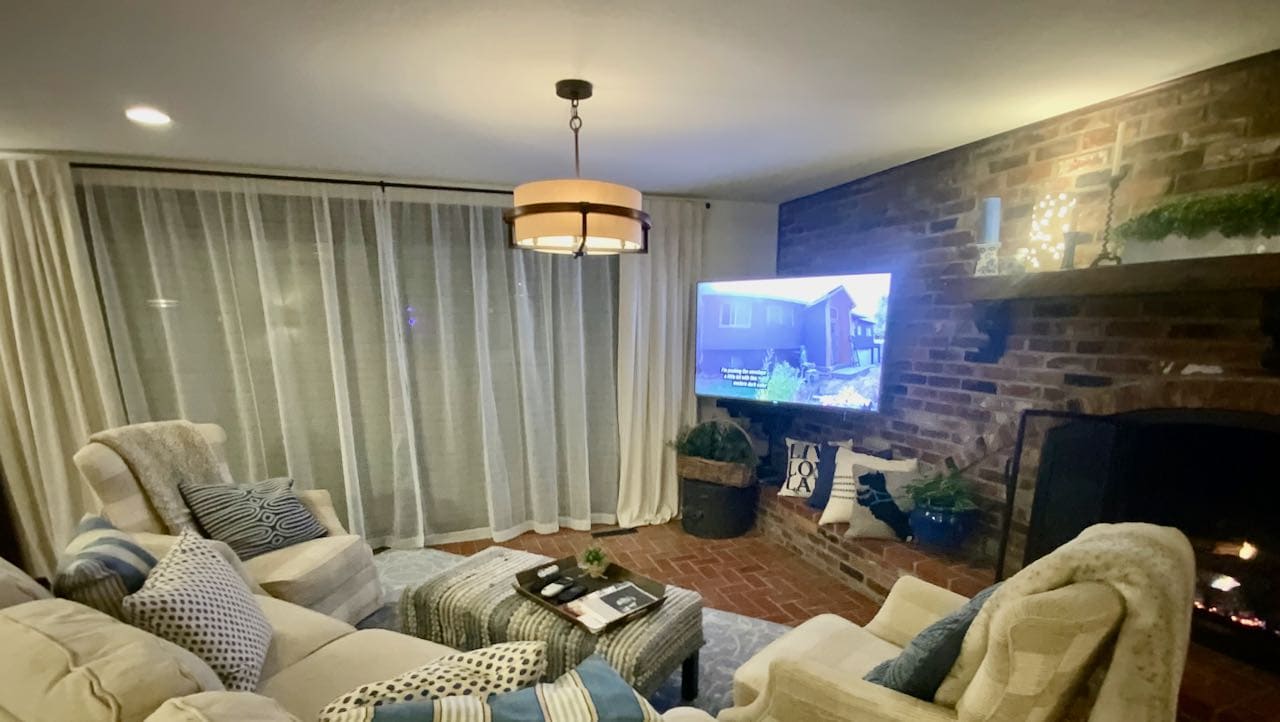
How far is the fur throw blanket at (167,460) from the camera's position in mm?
2107

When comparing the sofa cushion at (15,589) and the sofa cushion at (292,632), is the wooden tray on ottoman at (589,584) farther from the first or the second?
the sofa cushion at (15,589)

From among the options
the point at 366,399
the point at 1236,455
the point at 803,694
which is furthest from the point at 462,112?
the point at 1236,455

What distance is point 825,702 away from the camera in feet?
3.96

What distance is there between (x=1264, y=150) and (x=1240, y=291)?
1.44 feet

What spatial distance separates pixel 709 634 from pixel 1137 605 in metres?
1.70

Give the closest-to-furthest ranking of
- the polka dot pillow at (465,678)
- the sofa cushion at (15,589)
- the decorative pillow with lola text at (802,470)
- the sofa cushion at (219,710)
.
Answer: the sofa cushion at (219,710)
the polka dot pillow at (465,678)
the sofa cushion at (15,589)
the decorative pillow with lola text at (802,470)

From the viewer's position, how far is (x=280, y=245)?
2900 mm

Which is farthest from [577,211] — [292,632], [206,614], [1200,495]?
[1200,495]

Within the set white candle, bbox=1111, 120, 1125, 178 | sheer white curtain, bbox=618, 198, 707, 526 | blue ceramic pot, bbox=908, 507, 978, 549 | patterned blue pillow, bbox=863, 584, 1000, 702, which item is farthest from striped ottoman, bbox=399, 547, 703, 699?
white candle, bbox=1111, 120, 1125, 178

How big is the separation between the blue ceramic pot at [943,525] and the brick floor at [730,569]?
0.43 m

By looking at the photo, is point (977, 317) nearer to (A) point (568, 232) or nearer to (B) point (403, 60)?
(A) point (568, 232)

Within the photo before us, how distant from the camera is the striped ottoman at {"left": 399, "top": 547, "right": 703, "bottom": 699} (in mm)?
1646

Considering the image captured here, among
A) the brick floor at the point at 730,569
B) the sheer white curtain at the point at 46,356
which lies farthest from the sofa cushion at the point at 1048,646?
the sheer white curtain at the point at 46,356

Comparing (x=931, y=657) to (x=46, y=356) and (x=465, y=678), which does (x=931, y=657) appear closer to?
(x=465, y=678)
